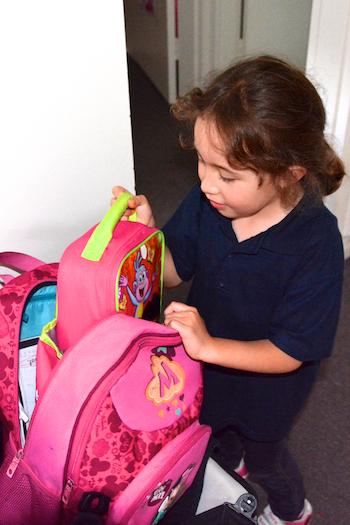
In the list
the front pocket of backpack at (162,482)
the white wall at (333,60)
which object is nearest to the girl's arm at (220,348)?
the front pocket of backpack at (162,482)

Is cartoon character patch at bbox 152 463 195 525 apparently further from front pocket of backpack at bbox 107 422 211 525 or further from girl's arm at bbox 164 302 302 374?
girl's arm at bbox 164 302 302 374

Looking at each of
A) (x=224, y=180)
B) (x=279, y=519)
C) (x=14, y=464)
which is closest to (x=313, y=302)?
(x=224, y=180)

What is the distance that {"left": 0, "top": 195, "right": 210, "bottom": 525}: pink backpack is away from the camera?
2.06ft

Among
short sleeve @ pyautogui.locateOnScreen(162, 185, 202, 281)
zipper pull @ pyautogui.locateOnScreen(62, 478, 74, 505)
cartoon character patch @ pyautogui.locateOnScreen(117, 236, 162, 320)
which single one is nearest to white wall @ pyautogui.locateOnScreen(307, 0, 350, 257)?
short sleeve @ pyautogui.locateOnScreen(162, 185, 202, 281)

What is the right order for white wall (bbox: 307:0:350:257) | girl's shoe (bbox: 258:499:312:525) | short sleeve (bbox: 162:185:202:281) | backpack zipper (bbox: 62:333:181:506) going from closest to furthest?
backpack zipper (bbox: 62:333:181:506), short sleeve (bbox: 162:185:202:281), girl's shoe (bbox: 258:499:312:525), white wall (bbox: 307:0:350:257)

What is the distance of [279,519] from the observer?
1.10 meters

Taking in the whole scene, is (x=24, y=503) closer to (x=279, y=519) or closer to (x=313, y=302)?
(x=313, y=302)

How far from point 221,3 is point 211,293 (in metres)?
2.00

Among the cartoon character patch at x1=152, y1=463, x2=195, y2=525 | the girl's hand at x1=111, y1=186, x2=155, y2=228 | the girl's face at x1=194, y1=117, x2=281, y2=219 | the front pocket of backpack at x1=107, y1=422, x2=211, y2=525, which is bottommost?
the cartoon character patch at x1=152, y1=463, x2=195, y2=525

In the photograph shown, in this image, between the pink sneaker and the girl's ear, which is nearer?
the girl's ear

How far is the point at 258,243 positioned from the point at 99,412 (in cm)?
32

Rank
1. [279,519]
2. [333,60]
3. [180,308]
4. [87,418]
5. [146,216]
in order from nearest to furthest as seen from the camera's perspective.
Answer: [87,418] < [180,308] < [146,216] < [279,519] < [333,60]

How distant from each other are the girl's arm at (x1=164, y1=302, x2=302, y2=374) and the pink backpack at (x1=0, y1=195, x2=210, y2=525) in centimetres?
2

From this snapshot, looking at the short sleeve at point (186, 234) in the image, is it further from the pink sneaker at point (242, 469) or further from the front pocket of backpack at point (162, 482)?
the pink sneaker at point (242, 469)
